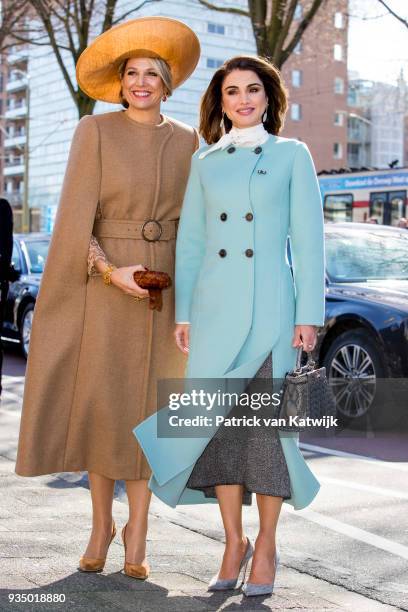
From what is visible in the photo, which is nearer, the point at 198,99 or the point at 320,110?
the point at 198,99

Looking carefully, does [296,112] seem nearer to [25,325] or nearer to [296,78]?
[296,78]

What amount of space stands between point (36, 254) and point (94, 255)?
11.0 meters

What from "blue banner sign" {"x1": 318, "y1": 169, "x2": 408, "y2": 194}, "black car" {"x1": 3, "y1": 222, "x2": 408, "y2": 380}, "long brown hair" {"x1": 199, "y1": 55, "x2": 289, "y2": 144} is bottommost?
"black car" {"x1": 3, "y1": 222, "x2": 408, "y2": 380}

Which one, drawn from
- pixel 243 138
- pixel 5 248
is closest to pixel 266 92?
pixel 243 138

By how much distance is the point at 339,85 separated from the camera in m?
95.2

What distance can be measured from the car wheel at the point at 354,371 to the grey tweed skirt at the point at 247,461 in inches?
190

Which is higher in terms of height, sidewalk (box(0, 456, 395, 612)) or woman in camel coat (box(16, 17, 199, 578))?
woman in camel coat (box(16, 17, 199, 578))

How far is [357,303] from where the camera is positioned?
950 cm

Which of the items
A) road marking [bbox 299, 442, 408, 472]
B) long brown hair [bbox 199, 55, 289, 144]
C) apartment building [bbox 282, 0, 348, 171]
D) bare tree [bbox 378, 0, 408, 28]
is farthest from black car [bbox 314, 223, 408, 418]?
apartment building [bbox 282, 0, 348, 171]

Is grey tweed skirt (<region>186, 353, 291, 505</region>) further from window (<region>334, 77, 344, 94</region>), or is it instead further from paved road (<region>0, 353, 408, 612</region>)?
window (<region>334, 77, 344, 94</region>)

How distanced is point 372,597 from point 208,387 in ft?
3.17

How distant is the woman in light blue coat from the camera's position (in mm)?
4410

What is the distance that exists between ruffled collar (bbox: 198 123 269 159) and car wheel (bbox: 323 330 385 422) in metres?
4.80

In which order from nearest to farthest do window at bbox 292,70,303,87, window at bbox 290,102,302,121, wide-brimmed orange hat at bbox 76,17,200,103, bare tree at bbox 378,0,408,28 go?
wide-brimmed orange hat at bbox 76,17,200,103 → bare tree at bbox 378,0,408,28 → window at bbox 292,70,303,87 → window at bbox 290,102,302,121
